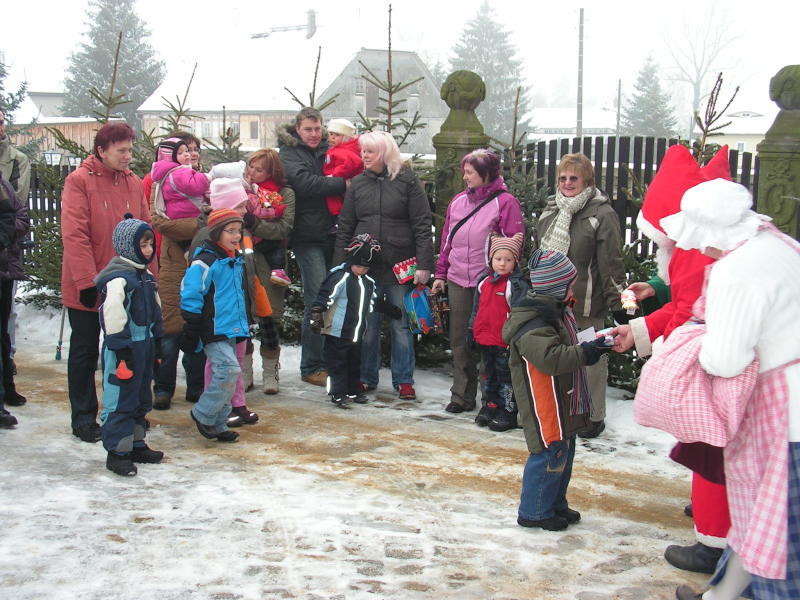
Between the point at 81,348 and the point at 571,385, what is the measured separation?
11.4ft

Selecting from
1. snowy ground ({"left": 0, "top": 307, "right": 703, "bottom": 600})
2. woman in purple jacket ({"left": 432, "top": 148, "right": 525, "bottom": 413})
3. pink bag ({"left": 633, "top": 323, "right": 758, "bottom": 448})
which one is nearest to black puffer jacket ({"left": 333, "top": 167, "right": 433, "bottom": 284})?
woman in purple jacket ({"left": 432, "top": 148, "right": 525, "bottom": 413})

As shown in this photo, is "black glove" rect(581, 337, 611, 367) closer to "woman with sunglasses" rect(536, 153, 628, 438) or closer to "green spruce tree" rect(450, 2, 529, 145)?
"woman with sunglasses" rect(536, 153, 628, 438)

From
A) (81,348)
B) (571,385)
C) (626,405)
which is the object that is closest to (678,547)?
(571,385)

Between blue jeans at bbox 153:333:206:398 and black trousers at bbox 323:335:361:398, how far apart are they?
104cm

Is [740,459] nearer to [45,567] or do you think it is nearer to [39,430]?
[45,567]

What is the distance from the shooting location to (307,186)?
798 cm

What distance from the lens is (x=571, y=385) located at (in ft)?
16.6

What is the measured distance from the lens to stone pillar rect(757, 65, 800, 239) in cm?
749

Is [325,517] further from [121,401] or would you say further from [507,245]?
[507,245]

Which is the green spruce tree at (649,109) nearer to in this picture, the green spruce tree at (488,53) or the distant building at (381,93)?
the green spruce tree at (488,53)

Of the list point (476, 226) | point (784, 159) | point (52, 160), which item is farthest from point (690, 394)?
point (52, 160)

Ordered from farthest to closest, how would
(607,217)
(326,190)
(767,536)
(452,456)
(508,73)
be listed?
1. (508,73)
2. (326,190)
3. (607,217)
4. (452,456)
5. (767,536)

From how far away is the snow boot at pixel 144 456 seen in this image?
6.09 m

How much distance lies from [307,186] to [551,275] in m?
3.52
